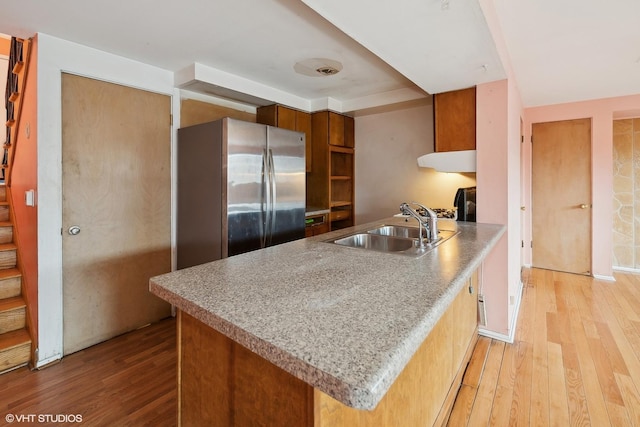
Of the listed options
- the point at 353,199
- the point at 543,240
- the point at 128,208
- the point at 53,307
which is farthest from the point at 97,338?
the point at 543,240

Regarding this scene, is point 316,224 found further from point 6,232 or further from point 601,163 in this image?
point 601,163

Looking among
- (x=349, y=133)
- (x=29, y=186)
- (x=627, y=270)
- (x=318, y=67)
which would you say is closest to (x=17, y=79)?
(x=29, y=186)

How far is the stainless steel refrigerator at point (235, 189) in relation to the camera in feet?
7.94

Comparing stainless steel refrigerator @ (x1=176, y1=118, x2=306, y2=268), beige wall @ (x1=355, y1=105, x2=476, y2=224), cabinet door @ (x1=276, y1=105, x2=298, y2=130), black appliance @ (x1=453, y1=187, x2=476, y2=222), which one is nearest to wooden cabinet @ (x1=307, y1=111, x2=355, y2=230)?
beige wall @ (x1=355, y1=105, x2=476, y2=224)

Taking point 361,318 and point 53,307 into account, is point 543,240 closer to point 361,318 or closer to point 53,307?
point 361,318

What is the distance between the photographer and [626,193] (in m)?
4.04

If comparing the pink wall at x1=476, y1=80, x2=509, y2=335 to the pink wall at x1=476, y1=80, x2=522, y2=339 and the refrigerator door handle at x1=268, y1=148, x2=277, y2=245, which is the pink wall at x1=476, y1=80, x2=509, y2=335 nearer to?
the pink wall at x1=476, y1=80, x2=522, y2=339

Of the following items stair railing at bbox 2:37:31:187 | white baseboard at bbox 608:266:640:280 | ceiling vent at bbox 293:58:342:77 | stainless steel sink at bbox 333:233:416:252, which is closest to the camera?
stainless steel sink at bbox 333:233:416:252

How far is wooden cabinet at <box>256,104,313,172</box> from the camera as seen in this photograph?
11.2ft

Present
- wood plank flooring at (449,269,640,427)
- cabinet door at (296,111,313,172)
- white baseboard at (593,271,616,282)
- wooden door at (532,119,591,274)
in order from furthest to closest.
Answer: wooden door at (532,119,591,274) → white baseboard at (593,271,616,282) → cabinet door at (296,111,313,172) → wood plank flooring at (449,269,640,427)

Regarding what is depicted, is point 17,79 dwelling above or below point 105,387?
above

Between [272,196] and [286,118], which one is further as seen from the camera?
[286,118]

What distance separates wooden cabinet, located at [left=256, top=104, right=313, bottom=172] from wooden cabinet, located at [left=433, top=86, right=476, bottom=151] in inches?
60.4

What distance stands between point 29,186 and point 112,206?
532 millimetres
